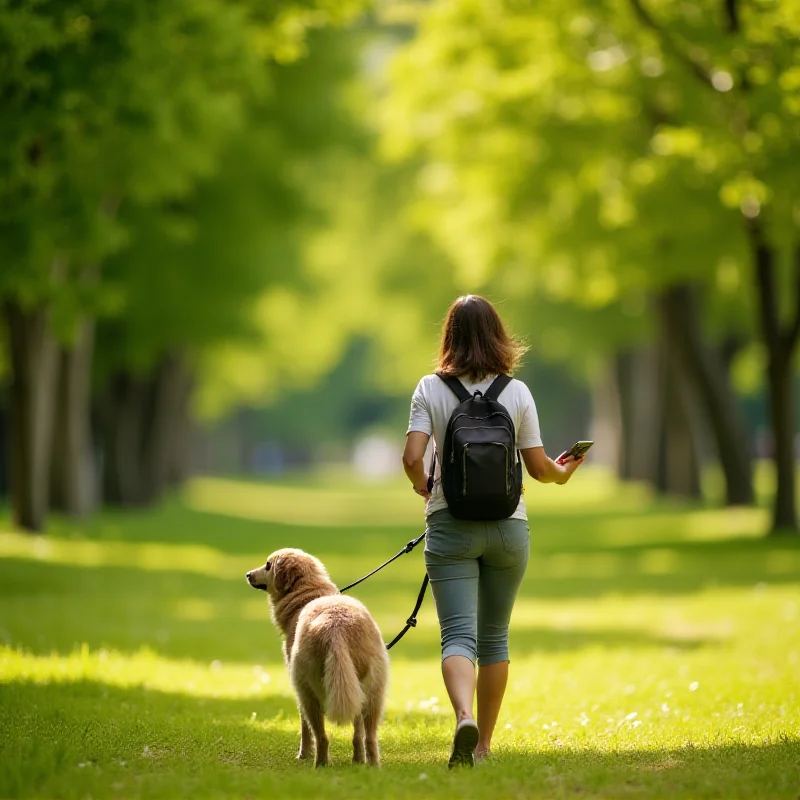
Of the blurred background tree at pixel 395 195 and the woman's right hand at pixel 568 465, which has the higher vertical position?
the blurred background tree at pixel 395 195

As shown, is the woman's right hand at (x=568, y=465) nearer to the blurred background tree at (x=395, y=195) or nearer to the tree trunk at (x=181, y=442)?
the blurred background tree at (x=395, y=195)

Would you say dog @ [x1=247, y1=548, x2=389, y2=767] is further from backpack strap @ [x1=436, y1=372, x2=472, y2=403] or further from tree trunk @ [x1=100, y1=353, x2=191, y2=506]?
tree trunk @ [x1=100, y1=353, x2=191, y2=506]

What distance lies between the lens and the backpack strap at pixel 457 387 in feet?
21.2

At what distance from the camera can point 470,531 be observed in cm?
642

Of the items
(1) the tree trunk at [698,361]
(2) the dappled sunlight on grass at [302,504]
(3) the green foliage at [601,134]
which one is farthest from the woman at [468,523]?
(2) the dappled sunlight on grass at [302,504]

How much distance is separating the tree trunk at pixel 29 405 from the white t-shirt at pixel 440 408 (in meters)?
15.6

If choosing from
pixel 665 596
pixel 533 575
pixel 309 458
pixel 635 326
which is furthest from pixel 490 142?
pixel 309 458

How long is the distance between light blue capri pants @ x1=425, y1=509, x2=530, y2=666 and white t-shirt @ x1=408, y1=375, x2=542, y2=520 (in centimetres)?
10

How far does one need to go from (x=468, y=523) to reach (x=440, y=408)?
0.54m

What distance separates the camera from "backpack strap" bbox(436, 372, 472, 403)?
21.2 feet

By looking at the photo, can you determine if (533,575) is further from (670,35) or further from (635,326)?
(635,326)

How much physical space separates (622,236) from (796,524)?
17.7ft

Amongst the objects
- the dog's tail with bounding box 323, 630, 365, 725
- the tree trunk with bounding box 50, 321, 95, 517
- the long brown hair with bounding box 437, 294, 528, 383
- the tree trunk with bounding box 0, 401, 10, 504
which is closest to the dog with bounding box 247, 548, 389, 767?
the dog's tail with bounding box 323, 630, 365, 725

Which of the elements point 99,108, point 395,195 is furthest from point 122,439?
point 99,108
